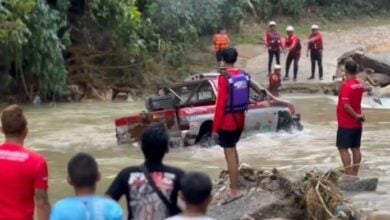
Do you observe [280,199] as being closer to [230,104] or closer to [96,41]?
[230,104]

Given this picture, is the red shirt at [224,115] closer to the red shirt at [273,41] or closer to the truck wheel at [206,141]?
the truck wheel at [206,141]

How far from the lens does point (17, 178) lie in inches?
233

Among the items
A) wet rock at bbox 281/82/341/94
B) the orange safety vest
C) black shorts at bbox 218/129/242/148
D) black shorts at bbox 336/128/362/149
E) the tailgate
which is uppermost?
black shorts at bbox 218/129/242/148

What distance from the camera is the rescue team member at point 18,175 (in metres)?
5.92

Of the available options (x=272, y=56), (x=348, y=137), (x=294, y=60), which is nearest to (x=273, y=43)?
(x=272, y=56)

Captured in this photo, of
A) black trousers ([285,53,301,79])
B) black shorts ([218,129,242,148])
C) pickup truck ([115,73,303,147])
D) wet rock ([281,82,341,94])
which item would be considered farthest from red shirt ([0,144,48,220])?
black trousers ([285,53,301,79])

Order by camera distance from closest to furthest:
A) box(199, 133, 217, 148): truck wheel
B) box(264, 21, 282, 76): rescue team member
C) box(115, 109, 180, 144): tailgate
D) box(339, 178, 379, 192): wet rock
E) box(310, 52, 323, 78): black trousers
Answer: box(339, 178, 379, 192): wet rock → box(115, 109, 180, 144): tailgate → box(199, 133, 217, 148): truck wheel → box(310, 52, 323, 78): black trousers → box(264, 21, 282, 76): rescue team member

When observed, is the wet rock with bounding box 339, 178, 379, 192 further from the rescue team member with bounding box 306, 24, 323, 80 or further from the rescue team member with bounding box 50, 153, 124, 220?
the rescue team member with bounding box 306, 24, 323, 80

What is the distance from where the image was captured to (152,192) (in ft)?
18.9

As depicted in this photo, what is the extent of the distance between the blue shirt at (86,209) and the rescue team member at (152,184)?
17.8 inches

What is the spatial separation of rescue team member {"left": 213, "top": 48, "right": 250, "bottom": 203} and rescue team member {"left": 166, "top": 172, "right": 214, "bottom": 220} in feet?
15.1

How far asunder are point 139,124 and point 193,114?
94 centimetres

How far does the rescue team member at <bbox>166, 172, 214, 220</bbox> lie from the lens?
514cm

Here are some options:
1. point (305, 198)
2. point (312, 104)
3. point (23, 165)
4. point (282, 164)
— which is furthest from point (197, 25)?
point (23, 165)
